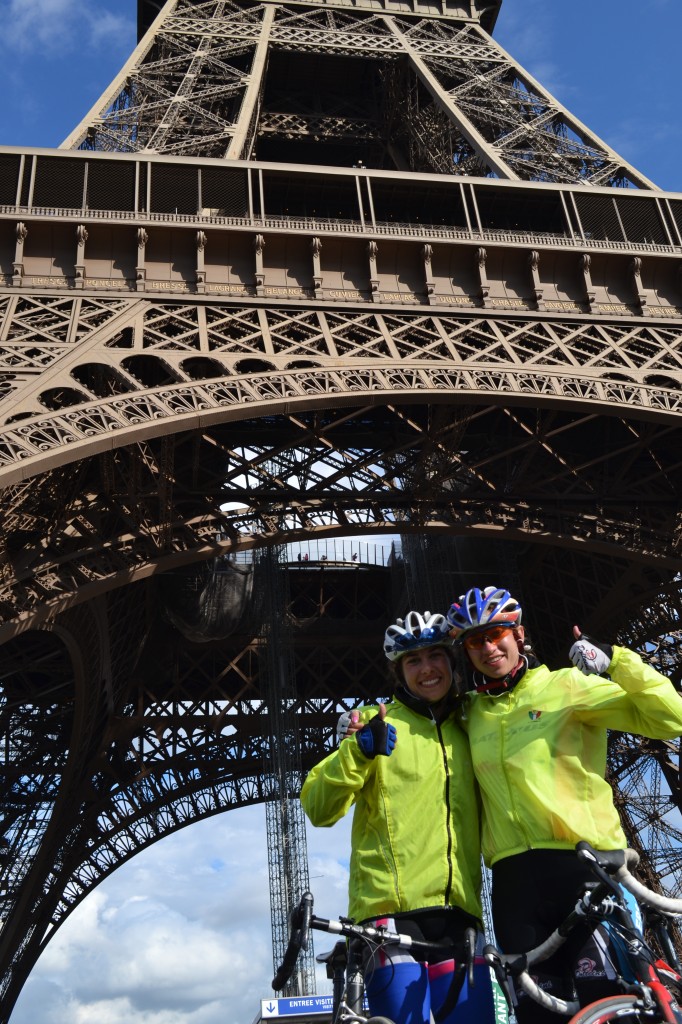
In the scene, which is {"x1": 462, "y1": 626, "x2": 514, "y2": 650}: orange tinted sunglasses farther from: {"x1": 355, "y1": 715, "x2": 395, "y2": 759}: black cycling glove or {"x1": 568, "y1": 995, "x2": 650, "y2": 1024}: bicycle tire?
{"x1": 568, "y1": 995, "x2": 650, "y2": 1024}: bicycle tire

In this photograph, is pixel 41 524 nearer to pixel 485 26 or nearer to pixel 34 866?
pixel 34 866

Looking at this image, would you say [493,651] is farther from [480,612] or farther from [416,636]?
[416,636]

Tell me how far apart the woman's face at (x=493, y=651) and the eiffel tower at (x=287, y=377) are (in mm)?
7045

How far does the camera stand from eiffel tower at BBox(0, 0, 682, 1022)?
499 inches

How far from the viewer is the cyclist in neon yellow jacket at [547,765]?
11.7ft

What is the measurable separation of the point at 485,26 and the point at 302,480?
56.9ft

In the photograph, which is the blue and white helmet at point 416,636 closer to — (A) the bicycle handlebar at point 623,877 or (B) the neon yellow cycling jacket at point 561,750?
(B) the neon yellow cycling jacket at point 561,750

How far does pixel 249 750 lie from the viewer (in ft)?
86.1

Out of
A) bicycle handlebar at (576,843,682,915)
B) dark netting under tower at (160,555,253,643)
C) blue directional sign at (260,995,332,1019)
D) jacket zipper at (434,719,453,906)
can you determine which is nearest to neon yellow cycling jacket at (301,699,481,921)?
jacket zipper at (434,719,453,906)

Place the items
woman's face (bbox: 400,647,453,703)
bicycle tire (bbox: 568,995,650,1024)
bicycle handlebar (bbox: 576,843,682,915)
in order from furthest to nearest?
1. woman's face (bbox: 400,647,453,703)
2. bicycle handlebar (bbox: 576,843,682,915)
3. bicycle tire (bbox: 568,995,650,1024)

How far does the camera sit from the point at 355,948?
3.58 m

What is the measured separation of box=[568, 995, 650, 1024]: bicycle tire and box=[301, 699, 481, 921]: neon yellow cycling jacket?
2.61 ft

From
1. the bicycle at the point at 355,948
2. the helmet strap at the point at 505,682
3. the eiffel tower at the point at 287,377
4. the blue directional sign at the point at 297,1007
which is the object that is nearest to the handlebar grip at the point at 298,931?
the bicycle at the point at 355,948

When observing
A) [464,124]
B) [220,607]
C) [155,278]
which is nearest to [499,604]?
[155,278]
